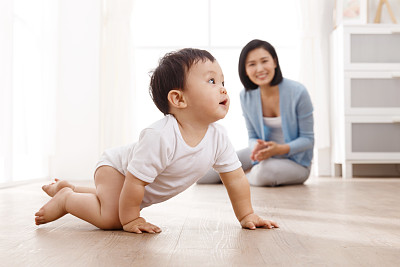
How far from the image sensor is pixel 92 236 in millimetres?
1173

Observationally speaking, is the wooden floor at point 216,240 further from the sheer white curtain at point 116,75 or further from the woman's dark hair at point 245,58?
the sheer white curtain at point 116,75

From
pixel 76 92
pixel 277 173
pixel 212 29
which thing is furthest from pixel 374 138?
pixel 76 92

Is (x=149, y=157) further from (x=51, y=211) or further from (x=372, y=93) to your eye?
(x=372, y=93)

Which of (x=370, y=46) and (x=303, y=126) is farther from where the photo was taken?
(x=370, y=46)

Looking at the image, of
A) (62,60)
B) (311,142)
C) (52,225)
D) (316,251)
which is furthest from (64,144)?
(316,251)

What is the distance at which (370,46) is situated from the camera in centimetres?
379

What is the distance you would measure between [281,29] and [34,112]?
7.30ft

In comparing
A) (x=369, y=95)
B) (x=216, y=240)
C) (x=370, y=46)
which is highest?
(x=370, y=46)

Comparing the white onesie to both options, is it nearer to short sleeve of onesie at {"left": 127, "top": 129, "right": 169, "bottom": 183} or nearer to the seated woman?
short sleeve of onesie at {"left": 127, "top": 129, "right": 169, "bottom": 183}

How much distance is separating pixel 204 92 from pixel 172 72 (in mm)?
99

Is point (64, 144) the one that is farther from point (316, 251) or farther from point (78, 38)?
point (316, 251)

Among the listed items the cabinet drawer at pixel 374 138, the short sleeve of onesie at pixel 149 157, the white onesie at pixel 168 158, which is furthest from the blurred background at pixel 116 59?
the short sleeve of onesie at pixel 149 157

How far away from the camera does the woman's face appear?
2.82m

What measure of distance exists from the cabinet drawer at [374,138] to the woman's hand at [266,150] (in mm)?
1101
